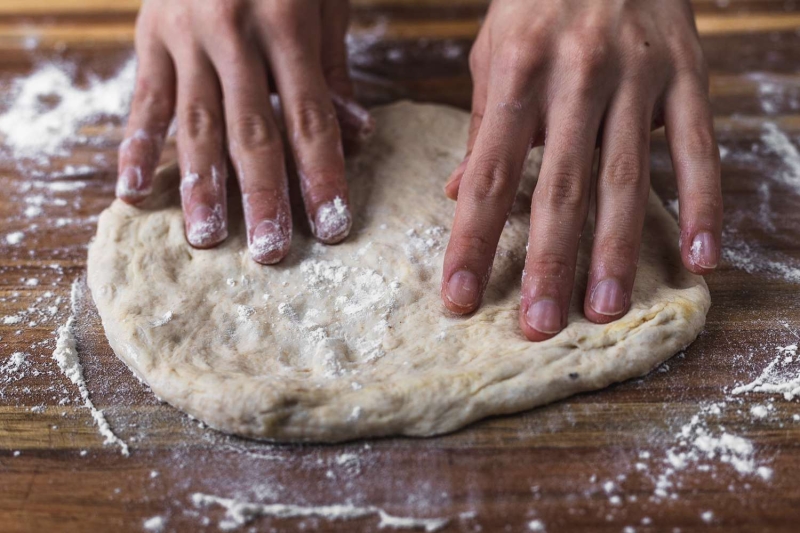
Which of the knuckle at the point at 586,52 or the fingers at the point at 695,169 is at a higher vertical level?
the knuckle at the point at 586,52

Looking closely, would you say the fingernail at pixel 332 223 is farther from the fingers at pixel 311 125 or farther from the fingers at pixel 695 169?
the fingers at pixel 695 169

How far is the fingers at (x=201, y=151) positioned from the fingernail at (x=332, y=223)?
8.2 inches

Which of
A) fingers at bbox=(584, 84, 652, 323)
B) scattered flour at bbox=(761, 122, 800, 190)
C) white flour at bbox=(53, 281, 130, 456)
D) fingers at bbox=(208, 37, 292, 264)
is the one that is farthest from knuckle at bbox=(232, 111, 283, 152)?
scattered flour at bbox=(761, 122, 800, 190)

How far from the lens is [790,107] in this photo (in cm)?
219

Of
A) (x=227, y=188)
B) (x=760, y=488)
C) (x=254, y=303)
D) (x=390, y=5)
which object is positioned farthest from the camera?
(x=390, y=5)

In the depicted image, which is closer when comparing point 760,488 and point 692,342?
point 760,488

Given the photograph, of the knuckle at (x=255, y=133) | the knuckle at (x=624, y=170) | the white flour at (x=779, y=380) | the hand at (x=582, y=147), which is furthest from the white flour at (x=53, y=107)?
the white flour at (x=779, y=380)

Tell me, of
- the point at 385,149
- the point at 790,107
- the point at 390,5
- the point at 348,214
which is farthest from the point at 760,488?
the point at 390,5

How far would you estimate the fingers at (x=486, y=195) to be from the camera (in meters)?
1.35

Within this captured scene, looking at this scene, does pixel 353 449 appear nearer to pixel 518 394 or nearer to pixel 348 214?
pixel 518 394

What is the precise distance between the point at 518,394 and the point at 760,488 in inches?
16.0

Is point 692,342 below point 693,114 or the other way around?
below

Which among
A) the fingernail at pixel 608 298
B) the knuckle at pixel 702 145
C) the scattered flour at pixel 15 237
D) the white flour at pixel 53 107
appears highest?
the knuckle at pixel 702 145

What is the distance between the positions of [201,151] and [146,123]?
0.22 m
